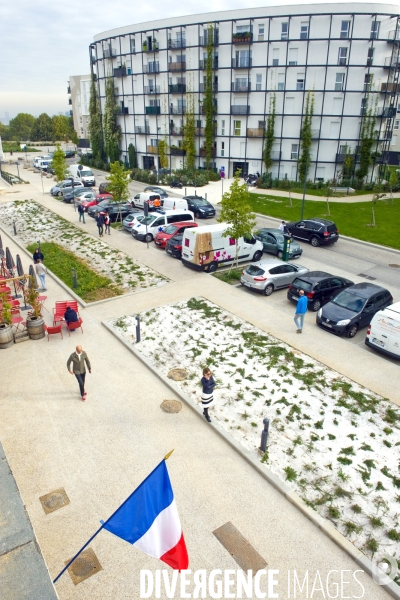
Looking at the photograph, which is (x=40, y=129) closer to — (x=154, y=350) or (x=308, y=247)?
(x=308, y=247)

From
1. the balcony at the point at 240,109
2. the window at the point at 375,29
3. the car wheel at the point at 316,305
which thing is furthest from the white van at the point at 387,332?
the balcony at the point at 240,109

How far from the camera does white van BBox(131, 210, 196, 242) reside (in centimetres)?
2620

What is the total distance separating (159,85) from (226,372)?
48.4m

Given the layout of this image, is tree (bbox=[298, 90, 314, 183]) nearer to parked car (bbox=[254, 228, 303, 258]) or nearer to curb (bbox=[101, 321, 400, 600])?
parked car (bbox=[254, 228, 303, 258])

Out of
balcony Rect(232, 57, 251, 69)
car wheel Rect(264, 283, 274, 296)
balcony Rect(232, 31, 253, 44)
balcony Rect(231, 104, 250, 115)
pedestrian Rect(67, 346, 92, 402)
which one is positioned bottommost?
car wheel Rect(264, 283, 274, 296)

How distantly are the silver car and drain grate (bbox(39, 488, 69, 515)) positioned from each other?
483 inches

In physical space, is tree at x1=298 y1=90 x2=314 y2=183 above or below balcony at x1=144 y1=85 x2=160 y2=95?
below

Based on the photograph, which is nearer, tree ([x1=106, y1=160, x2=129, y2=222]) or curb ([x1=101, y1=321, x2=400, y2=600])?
curb ([x1=101, y1=321, x2=400, y2=600])

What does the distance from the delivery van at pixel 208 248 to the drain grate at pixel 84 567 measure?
1509cm

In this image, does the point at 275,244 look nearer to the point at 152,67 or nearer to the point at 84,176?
the point at 84,176

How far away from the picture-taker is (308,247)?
2653 centimetres

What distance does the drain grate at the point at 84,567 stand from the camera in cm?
681

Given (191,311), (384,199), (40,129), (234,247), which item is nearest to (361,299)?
(191,311)

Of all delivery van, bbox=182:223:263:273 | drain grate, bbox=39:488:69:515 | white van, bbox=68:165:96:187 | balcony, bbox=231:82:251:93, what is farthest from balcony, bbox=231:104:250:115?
drain grate, bbox=39:488:69:515
